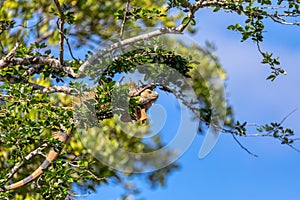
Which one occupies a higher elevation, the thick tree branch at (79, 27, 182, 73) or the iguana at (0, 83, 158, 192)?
the thick tree branch at (79, 27, 182, 73)

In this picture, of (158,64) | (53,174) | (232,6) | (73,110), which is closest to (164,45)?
(158,64)

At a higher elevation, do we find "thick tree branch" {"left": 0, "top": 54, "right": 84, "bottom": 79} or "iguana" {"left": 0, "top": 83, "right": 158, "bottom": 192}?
"thick tree branch" {"left": 0, "top": 54, "right": 84, "bottom": 79}

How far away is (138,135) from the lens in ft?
16.8

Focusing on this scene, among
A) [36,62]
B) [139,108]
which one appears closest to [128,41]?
[139,108]

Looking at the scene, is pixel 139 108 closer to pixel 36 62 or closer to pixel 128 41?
pixel 128 41

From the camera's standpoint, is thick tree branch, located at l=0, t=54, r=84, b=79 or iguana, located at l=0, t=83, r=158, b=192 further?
thick tree branch, located at l=0, t=54, r=84, b=79

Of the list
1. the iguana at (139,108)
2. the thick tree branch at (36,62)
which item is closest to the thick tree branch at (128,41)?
the thick tree branch at (36,62)

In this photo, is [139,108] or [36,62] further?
[36,62]

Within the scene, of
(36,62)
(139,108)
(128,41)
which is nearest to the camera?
(139,108)

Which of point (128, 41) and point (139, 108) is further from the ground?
point (128, 41)

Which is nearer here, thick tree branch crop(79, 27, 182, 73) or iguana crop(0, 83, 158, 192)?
iguana crop(0, 83, 158, 192)

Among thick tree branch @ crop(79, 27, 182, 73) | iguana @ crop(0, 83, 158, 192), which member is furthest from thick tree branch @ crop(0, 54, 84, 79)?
iguana @ crop(0, 83, 158, 192)

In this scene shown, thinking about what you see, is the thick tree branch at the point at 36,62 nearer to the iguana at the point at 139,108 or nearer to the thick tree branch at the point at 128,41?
the thick tree branch at the point at 128,41

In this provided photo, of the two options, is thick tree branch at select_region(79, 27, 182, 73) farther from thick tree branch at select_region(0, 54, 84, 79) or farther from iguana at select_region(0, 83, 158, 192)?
iguana at select_region(0, 83, 158, 192)
